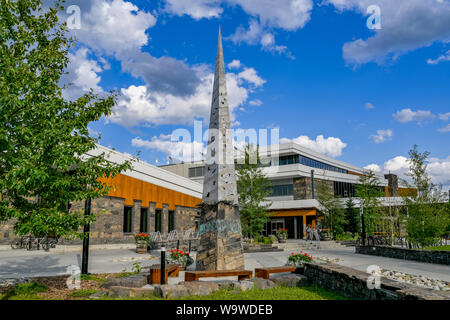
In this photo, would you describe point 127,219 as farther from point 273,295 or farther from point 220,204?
point 273,295

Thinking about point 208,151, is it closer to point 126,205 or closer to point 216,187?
point 216,187

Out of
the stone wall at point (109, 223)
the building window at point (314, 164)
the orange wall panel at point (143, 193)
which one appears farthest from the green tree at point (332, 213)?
the stone wall at point (109, 223)

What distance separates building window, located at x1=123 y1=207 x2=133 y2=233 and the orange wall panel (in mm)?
711

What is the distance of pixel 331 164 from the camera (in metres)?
57.1

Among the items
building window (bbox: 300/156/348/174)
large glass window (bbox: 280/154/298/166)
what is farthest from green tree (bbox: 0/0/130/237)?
building window (bbox: 300/156/348/174)

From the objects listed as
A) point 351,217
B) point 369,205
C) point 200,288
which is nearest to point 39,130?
point 200,288

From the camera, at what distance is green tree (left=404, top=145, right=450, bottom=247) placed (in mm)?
16812

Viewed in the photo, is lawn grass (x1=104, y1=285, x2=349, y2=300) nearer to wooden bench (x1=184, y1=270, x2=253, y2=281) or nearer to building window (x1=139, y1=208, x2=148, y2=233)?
wooden bench (x1=184, y1=270, x2=253, y2=281)

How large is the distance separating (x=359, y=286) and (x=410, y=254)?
11.6 m

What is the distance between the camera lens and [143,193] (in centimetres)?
2792

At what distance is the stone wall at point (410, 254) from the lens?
14610mm

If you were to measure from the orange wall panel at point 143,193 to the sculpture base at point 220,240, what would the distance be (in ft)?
42.2

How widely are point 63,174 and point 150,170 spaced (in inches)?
855
